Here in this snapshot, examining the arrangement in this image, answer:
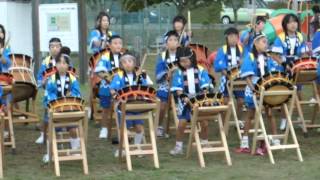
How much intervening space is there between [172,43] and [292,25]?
1.60 m

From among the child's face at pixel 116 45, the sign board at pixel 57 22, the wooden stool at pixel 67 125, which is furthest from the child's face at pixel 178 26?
the sign board at pixel 57 22

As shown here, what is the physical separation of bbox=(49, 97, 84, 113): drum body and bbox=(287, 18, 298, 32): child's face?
3.26 m

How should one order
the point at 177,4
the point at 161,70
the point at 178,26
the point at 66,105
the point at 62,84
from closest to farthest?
the point at 66,105 → the point at 62,84 → the point at 161,70 → the point at 178,26 → the point at 177,4

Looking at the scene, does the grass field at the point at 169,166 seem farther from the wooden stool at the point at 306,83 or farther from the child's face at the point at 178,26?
the child's face at the point at 178,26

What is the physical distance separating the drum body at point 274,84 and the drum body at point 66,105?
6.68ft

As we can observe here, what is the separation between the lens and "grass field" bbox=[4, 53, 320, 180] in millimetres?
6523

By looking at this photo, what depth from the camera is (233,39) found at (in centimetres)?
873

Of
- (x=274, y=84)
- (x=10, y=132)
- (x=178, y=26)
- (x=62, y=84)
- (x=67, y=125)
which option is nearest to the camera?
(x=67, y=125)

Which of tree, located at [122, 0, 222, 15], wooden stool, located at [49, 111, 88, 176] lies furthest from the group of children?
tree, located at [122, 0, 222, 15]

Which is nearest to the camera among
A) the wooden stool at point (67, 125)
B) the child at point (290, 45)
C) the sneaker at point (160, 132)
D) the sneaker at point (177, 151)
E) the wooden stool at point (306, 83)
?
the wooden stool at point (67, 125)

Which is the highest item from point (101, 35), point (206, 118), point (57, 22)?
point (57, 22)

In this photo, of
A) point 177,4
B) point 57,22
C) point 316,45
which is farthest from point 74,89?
point 177,4

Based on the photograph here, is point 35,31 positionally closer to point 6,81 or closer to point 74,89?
point 6,81

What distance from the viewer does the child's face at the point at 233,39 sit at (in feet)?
28.5
